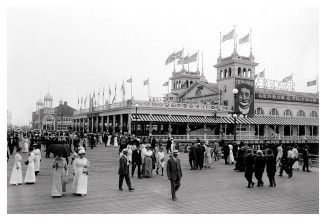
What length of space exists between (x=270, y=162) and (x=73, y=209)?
8.63m

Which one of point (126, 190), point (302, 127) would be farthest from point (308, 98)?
point (126, 190)

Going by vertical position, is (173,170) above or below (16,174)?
above

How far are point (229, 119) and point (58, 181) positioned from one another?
142 ft

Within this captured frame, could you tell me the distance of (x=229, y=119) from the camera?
172 feet

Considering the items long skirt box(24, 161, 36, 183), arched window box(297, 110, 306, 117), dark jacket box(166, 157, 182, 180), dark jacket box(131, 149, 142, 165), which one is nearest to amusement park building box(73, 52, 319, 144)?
arched window box(297, 110, 306, 117)

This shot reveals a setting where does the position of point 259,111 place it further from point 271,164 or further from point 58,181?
point 58,181

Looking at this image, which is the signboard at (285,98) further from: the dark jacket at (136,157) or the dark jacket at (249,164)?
the dark jacket at (249,164)

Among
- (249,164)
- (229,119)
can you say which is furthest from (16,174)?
(229,119)

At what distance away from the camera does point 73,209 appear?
962cm

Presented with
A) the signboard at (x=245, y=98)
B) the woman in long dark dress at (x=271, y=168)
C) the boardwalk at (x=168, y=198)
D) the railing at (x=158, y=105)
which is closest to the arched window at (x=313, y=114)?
the signboard at (x=245, y=98)

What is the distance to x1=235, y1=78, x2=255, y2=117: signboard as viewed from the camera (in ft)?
183

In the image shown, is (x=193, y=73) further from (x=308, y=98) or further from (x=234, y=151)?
(x=234, y=151)

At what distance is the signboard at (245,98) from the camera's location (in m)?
55.8

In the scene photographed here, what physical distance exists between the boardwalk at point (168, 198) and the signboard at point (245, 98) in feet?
133
